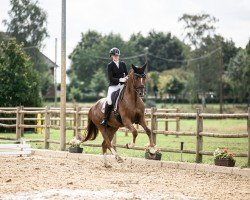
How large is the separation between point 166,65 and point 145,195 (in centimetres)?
9353

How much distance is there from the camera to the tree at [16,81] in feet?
95.5

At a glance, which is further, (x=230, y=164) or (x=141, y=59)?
(x=141, y=59)

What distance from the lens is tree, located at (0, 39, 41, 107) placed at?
1146 inches

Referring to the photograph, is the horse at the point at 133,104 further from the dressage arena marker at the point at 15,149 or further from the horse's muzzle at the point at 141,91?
the dressage arena marker at the point at 15,149

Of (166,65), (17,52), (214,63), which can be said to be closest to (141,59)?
(166,65)

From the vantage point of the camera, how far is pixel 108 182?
33.1 feet

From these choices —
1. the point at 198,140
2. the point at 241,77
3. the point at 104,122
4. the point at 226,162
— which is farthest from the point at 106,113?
the point at 241,77

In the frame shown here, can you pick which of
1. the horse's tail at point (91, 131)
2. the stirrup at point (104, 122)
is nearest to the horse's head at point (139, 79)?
the stirrup at point (104, 122)

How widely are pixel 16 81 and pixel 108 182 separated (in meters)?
20.2

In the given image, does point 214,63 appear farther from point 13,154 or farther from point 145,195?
point 145,195

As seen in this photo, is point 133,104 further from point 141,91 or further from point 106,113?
point 106,113

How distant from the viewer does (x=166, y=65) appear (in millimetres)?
101438

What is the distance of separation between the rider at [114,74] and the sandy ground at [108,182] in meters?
1.42

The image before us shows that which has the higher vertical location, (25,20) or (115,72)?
(25,20)
